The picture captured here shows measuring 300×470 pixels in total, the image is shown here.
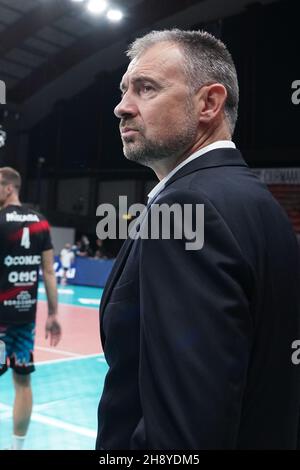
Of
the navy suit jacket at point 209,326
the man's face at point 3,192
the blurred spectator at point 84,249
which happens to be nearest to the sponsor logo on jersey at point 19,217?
the man's face at point 3,192

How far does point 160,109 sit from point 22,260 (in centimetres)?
241

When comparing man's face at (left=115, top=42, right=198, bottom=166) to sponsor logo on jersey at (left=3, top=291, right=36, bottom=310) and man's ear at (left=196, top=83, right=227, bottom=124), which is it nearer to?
man's ear at (left=196, top=83, right=227, bottom=124)

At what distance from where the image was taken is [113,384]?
1.02m

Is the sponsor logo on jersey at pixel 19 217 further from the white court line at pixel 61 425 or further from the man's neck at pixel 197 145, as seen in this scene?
the man's neck at pixel 197 145

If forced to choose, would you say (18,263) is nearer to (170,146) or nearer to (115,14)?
(170,146)

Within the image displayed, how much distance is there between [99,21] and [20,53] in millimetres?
3465

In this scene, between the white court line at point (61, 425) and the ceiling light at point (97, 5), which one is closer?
the white court line at point (61, 425)

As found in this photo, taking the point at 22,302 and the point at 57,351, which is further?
the point at 57,351

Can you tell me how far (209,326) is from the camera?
85cm

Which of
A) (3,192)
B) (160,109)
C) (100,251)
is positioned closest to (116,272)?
(160,109)

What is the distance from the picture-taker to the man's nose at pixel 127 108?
1.16 meters

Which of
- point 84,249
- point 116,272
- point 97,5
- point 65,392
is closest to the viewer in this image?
point 116,272

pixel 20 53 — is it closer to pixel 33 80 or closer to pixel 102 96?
pixel 33 80

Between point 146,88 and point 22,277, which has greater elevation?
point 146,88
